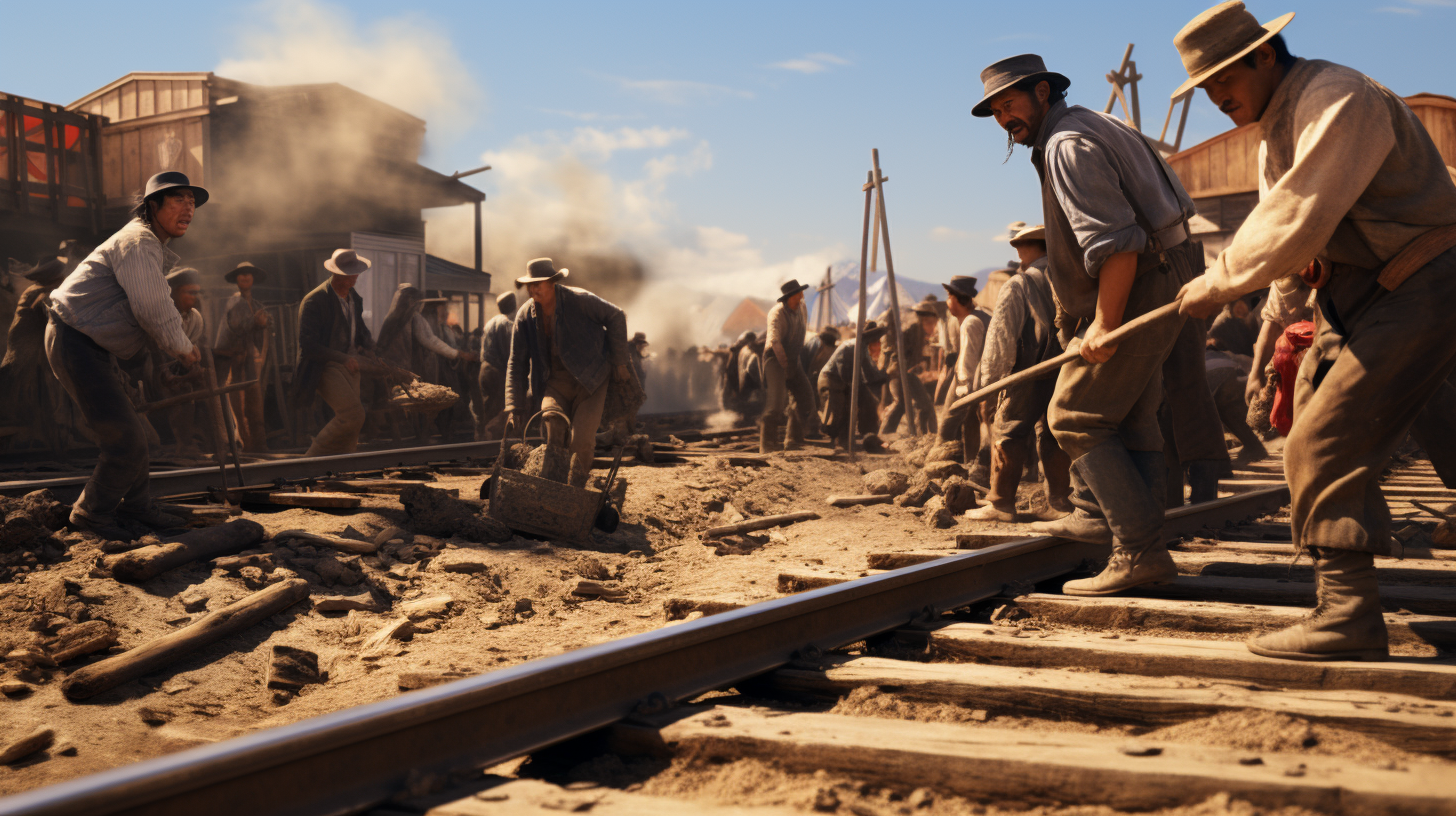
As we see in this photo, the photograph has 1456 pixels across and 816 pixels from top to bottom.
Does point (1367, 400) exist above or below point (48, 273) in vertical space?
below

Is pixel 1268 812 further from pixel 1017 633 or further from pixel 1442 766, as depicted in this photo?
pixel 1017 633

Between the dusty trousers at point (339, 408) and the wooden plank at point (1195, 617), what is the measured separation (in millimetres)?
7451

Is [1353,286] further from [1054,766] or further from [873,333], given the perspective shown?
[873,333]

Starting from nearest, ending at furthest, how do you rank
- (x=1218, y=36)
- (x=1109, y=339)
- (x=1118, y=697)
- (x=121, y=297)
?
(x=1118, y=697) < (x=1218, y=36) < (x=1109, y=339) < (x=121, y=297)

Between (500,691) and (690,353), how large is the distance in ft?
104

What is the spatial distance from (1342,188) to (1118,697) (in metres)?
1.36

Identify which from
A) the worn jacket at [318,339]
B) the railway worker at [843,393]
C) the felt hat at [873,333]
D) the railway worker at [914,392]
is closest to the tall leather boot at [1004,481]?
the worn jacket at [318,339]

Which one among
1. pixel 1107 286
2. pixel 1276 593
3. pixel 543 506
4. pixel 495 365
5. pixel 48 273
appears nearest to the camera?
pixel 1107 286

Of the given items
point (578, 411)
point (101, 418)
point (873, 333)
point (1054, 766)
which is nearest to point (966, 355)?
point (578, 411)

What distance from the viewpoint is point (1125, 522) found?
350 centimetres

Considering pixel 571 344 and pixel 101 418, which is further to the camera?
pixel 571 344

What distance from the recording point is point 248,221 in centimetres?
2042

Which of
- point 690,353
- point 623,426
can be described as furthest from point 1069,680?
point 690,353

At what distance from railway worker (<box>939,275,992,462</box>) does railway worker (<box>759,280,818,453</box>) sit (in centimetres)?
273
